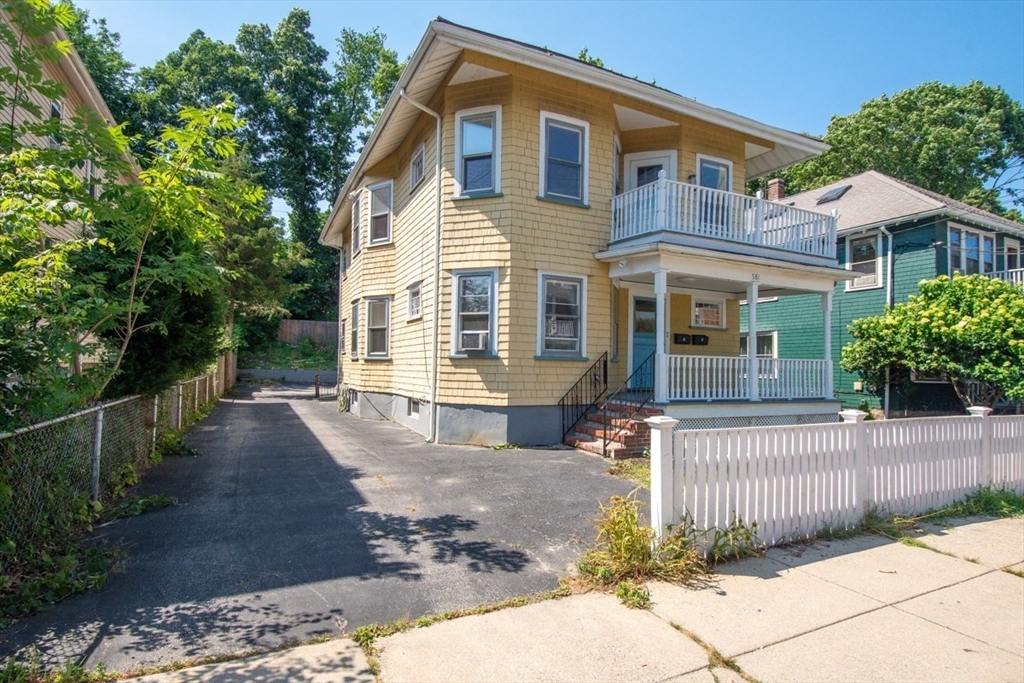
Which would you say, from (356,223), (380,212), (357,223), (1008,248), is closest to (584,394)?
(380,212)

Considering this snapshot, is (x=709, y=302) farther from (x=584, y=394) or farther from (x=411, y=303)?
(x=411, y=303)

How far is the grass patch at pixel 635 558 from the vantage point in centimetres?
437

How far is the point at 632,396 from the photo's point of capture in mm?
11312

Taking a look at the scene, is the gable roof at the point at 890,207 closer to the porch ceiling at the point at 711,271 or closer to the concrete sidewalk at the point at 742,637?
the porch ceiling at the point at 711,271

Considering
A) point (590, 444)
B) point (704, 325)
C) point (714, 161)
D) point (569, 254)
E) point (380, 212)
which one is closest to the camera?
point (590, 444)

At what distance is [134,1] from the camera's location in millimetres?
7805

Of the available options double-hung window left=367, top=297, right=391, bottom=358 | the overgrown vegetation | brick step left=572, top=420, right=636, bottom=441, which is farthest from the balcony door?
the overgrown vegetation

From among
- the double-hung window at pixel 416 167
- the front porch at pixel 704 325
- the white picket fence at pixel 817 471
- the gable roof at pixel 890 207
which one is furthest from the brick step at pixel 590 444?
the gable roof at pixel 890 207

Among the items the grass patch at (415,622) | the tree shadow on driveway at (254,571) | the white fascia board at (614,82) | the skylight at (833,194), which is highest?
the skylight at (833,194)

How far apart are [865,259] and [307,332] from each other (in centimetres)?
2896

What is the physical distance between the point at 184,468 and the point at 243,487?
5.46 feet

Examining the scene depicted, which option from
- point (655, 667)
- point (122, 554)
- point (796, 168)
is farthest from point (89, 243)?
point (796, 168)

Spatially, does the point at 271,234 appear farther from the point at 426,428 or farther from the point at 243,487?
the point at 243,487

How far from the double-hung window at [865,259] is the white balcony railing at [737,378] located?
7.11m
